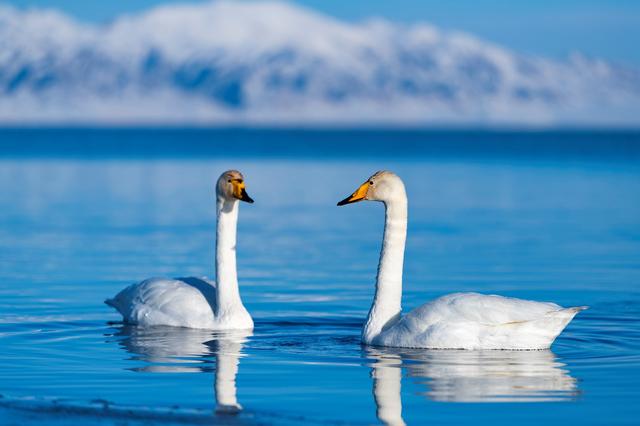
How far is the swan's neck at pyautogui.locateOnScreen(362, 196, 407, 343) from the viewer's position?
44.3ft

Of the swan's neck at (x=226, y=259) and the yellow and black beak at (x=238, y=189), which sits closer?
the yellow and black beak at (x=238, y=189)

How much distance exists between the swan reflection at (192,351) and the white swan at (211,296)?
126mm

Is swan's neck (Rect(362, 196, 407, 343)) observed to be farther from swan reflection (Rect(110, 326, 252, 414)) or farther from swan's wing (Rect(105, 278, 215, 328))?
swan's wing (Rect(105, 278, 215, 328))

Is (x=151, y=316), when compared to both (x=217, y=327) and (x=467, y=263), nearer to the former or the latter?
(x=217, y=327)

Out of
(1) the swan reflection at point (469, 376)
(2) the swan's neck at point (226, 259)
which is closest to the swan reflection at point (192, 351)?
(2) the swan's neck at point (226, 259)

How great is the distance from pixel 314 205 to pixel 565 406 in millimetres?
25469

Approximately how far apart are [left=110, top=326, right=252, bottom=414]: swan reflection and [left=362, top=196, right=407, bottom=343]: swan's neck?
1.38 m

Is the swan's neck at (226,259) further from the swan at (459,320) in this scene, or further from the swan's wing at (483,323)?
the swan's wing at (483,323)

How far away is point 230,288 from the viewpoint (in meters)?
14.6

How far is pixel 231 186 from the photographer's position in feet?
47.5

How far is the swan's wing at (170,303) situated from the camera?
14.7m

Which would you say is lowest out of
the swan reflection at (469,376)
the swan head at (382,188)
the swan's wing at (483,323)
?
the swan reflection at (469,376)

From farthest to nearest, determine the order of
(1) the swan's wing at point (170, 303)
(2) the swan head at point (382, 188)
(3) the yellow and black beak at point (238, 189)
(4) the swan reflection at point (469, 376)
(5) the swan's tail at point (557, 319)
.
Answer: (1) the swan's wing at point (170, 303) → (3) the yellow and black beak at point (238, 189) → (2) the swan head at point (382, 188) → (5) the swan's tail at point (557, 319) → (4) the swan reflection at point (469, 376)

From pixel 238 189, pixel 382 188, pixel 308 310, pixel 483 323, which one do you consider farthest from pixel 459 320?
pixel 308 310
